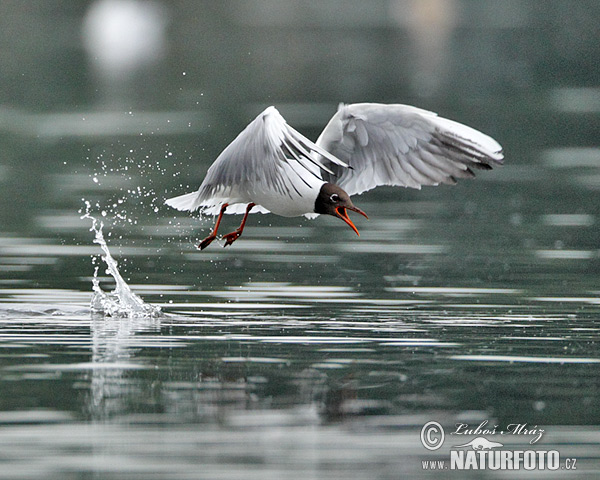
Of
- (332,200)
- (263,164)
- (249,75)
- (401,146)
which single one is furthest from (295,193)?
(249,75)

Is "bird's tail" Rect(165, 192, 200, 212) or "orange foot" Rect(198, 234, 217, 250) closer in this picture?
"orange foot" Rect(198, 234, 217, 250)

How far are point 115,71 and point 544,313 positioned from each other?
3833cm

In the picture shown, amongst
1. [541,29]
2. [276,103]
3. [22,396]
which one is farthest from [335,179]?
[541,29]

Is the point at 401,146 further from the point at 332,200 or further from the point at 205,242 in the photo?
the point at 205,242

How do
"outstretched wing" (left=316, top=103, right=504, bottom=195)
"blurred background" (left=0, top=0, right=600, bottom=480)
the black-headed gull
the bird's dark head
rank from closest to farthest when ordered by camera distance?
1. "blurred background" (left=0, top=0, right=600, bottom=480)
2. the black-headed gull
3. the bird's dark head
4. "outstretched wing" (left=316, top=103, right=504, bottom=195)

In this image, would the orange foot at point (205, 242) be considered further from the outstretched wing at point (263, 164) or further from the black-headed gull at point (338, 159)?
the outstretched wing at point (263, 164)

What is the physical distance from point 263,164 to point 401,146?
1588 millimetres

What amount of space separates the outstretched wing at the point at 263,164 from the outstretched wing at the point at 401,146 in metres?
0.54

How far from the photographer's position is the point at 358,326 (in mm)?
12617

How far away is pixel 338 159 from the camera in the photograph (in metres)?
13.1

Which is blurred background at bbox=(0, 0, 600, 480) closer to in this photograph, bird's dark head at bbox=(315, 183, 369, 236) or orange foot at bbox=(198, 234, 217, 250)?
orange foot at bbox=(198, 234, 217, 250)

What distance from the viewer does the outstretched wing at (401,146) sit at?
44.4 feet

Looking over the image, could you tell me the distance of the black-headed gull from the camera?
12.7 meters

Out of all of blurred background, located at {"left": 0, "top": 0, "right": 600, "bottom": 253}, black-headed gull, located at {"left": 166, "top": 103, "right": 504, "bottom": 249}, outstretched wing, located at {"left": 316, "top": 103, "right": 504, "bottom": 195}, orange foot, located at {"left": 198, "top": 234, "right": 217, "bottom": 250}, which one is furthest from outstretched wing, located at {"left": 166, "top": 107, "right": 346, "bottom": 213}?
blurred background, located at {"left": 0, "top": 0, "right": 600, "bottom": 253}
